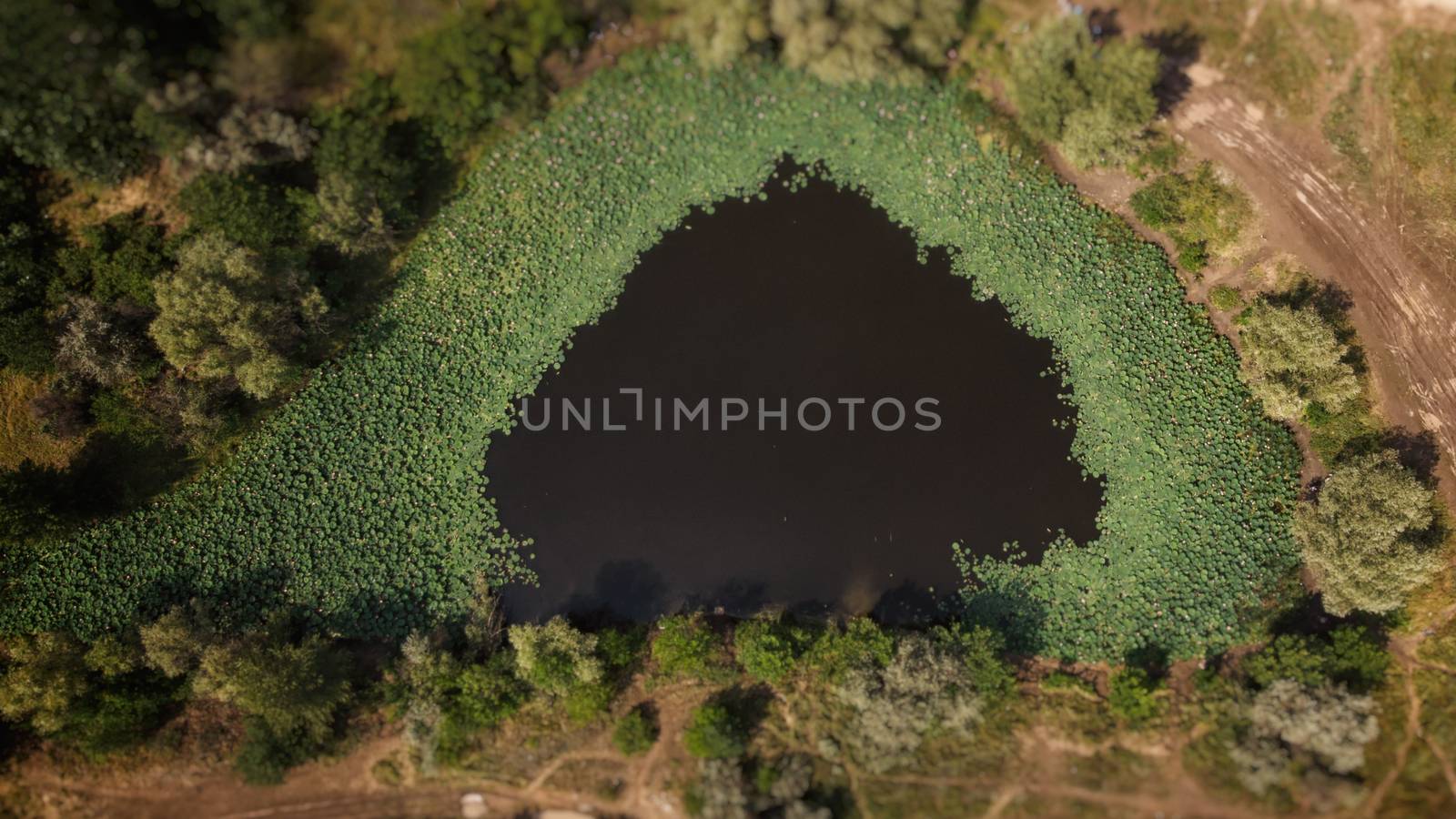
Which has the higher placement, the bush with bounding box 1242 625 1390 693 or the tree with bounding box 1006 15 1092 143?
the tree with bounding box 1006 15 1092 143

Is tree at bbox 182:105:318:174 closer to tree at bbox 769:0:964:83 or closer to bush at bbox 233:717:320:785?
tree at bbox 769:0:964:83

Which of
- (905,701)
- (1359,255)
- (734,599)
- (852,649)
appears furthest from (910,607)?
(1359,255)

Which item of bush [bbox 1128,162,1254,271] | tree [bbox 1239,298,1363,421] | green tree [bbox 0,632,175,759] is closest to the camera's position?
green tree [bbox 0,632,175,759]

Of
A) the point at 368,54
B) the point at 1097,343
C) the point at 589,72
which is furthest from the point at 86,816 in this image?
the point at 1097,343

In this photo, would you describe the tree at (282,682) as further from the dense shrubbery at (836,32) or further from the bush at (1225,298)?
the bush at (1225,298)

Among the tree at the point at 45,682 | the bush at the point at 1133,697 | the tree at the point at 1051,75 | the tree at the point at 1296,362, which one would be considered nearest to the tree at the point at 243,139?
the tree at the point at 45,682

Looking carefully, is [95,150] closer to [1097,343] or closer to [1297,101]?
[1097,343]

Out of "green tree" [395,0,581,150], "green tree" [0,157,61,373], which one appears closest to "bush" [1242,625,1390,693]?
"green tree" [395,0,581,150]

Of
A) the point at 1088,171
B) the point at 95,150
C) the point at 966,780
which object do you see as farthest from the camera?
the point at 1088,171
